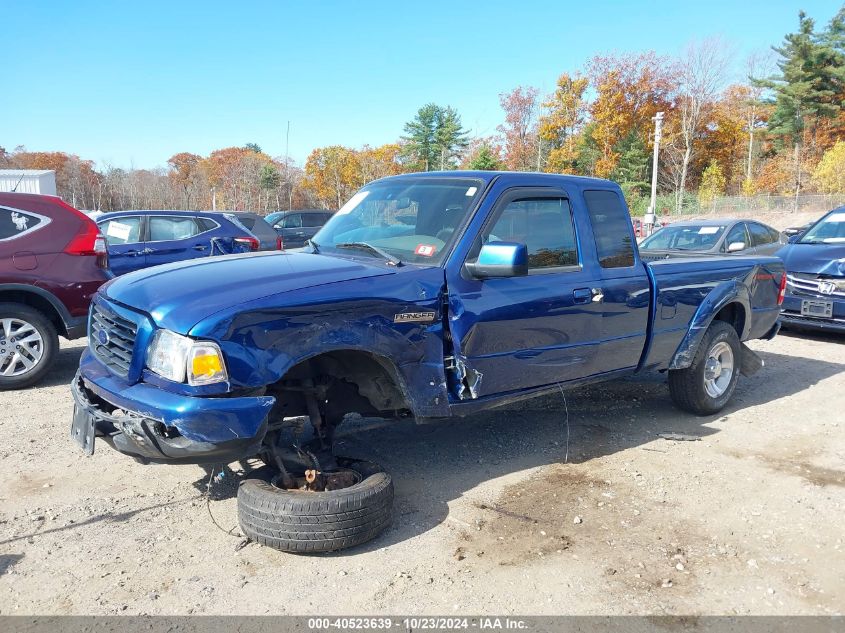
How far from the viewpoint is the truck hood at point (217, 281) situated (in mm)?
3062

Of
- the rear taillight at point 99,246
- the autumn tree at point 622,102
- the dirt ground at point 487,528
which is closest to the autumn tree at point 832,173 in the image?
the autumn tree at point 622,102

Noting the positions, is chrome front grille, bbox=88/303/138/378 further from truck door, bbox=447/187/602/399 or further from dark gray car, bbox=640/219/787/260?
dark gray car, bbox=640/219/787/260

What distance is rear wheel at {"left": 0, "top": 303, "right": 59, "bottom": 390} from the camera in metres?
5.97

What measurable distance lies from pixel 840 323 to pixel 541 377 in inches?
253

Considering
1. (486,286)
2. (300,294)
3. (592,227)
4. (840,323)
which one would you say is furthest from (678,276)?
(840,323)

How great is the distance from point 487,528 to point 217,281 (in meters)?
2.00

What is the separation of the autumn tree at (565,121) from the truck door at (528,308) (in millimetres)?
46462

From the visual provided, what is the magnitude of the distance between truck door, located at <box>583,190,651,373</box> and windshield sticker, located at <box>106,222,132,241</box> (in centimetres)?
727

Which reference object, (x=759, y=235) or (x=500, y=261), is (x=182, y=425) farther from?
(x=759, y=235)

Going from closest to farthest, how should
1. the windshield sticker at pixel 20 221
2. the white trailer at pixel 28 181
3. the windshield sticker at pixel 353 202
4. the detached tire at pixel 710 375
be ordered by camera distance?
the windshield sticker at pixel 353 202
the detached tire at pixel 710 375
the windshield sticker at pixel 20 221
the white trailer at pixel 28 181

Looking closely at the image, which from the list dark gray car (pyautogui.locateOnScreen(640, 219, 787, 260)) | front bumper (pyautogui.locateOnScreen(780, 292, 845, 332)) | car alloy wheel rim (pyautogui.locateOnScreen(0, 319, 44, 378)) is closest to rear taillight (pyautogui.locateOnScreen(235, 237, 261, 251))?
car alloy wheel rim (pyautogui.locateOnScreen(0, 319, 44, 378))

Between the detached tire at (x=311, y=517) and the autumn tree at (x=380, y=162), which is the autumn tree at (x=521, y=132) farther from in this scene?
the detached tire at (x=311, y=517)

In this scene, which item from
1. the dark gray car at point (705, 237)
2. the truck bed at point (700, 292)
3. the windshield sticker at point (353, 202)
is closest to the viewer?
the windshield sticker at point (353, 202)

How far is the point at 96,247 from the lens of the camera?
6.41m
